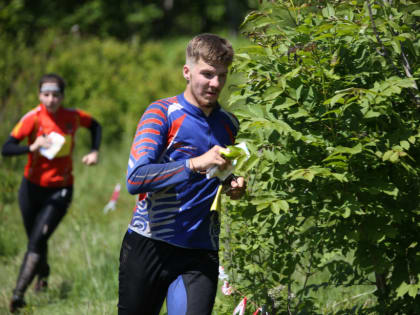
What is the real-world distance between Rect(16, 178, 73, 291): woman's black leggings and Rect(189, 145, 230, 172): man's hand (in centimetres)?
331

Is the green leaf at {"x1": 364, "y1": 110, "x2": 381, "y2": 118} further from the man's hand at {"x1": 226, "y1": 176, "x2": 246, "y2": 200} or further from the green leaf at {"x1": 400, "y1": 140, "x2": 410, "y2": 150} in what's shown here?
the man's hand at {"x1": 226, "y1": 176, "x2": 246, "y2": 200}

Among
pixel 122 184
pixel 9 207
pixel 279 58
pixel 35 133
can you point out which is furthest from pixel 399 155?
pixel 122 184

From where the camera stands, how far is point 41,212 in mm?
5574

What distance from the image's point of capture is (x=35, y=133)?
5598mm

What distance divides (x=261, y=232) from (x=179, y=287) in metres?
0.63

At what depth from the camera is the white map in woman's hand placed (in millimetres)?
5469

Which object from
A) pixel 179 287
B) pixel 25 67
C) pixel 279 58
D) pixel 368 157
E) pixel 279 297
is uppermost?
pixel 25 67

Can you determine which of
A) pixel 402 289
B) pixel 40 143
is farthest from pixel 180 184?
pixel 40 143

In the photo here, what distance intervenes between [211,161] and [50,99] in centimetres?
347

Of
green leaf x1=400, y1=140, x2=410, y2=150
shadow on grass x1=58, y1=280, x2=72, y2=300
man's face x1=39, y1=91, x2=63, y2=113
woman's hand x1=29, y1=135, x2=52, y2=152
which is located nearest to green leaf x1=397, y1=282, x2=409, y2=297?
green leaf x1=400, y1=140, x2=410, y2=150

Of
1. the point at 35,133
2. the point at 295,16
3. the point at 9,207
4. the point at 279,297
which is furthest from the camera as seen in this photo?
the point at 9,207

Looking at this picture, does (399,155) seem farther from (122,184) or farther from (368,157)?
(122,184)

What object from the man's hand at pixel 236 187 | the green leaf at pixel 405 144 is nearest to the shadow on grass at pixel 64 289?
the man's hand at pixel 236 187

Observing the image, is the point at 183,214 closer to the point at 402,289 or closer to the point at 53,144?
the point at 402,289
